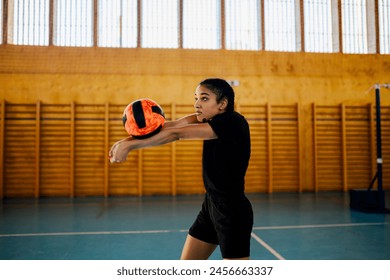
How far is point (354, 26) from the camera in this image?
9.68 meters

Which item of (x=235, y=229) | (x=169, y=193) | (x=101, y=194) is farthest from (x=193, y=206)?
(x=235, y=229)

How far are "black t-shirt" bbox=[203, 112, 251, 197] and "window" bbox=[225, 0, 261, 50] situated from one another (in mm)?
8075

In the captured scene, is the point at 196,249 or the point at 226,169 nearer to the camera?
the point at 226,169

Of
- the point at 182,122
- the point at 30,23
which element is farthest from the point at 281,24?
the point at 182,122

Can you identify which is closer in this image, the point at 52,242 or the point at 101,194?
the point at 52,242

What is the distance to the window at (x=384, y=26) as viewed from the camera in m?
9.63

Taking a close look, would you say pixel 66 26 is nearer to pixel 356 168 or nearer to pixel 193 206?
pixel 193 206

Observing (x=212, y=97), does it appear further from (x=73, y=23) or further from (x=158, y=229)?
(x=73, y=23)

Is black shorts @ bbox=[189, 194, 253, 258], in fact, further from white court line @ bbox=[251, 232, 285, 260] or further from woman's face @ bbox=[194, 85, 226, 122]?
white court line @ bbox=[251, 232, 285, 260]

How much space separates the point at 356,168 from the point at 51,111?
9.37m

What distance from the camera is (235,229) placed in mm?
1872

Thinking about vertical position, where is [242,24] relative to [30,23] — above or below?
above

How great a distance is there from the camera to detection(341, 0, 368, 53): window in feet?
31.4

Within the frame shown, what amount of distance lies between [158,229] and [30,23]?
729 cm
